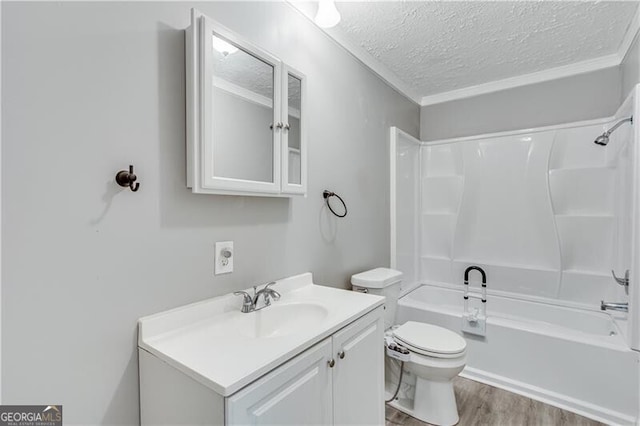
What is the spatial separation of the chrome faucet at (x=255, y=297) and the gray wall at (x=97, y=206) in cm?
7

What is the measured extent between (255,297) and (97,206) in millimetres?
664

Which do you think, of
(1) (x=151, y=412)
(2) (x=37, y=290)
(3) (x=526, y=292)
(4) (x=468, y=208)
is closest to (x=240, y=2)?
(2) (x=37, y=290)

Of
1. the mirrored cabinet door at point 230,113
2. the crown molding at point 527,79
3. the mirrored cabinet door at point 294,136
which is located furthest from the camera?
the crown molding at point 527,79

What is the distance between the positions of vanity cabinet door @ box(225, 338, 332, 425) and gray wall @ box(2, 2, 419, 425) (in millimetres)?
467

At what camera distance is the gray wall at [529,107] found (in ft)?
7.96

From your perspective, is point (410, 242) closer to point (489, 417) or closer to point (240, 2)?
point (489, 417)

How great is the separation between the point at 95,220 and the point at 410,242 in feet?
8.59

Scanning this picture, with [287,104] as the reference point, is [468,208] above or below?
below

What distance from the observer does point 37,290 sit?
824 millimetres

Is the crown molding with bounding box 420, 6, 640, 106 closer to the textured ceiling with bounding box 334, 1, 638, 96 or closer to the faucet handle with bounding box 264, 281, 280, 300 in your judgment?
the textured ceiling with bounding box 334, 1, 638, 96

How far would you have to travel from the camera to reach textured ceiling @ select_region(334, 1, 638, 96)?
1772 millimetres

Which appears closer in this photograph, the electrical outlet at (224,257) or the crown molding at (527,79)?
the electrical outlet at (224,257)

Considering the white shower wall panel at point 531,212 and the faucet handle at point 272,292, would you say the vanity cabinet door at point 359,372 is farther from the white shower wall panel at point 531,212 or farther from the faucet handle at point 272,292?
the white shower wall panel at point 531,212

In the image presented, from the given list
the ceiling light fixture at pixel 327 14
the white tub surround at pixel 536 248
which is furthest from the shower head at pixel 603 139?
the ceiling light fixture at pixel 327 14
